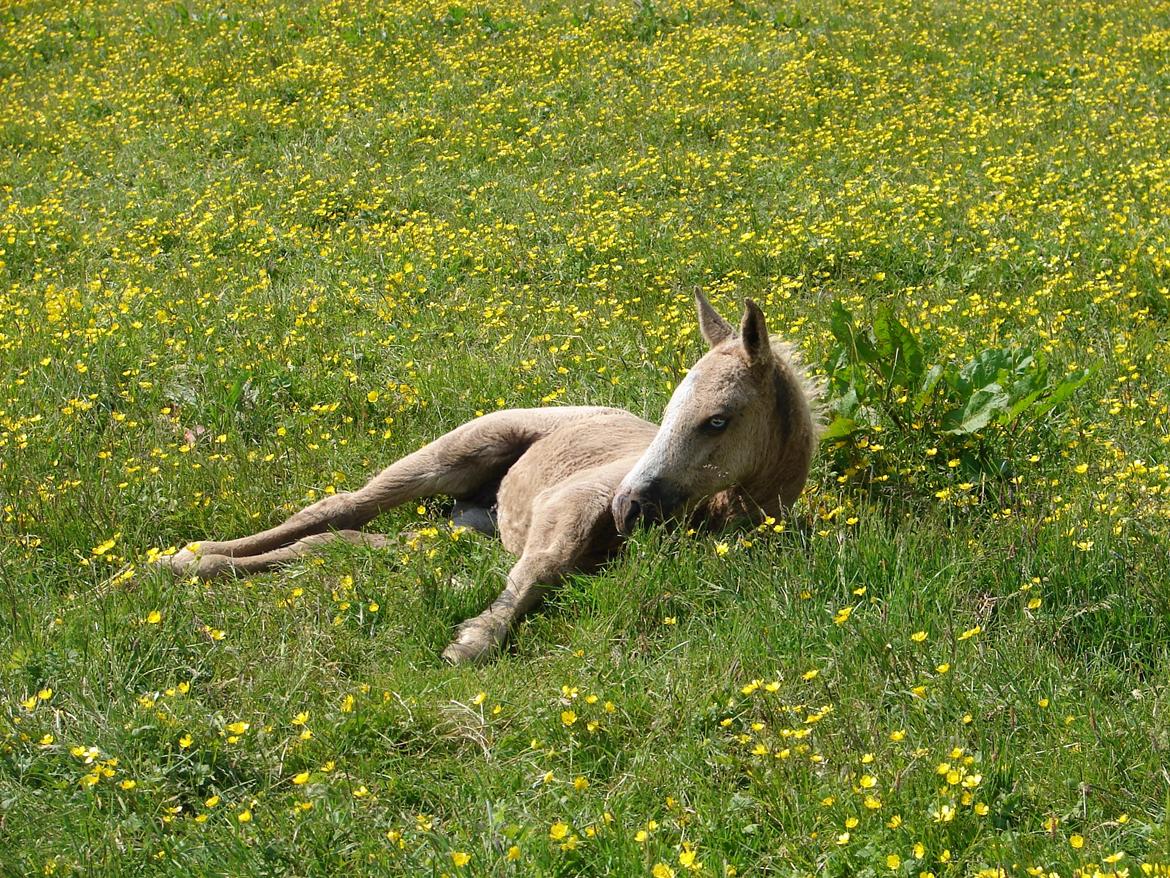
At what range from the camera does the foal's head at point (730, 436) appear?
5.30 metres

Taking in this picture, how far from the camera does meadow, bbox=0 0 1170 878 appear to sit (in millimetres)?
3857

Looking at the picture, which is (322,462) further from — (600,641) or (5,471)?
(600,641)

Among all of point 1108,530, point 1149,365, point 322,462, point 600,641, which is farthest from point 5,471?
point 1149,365

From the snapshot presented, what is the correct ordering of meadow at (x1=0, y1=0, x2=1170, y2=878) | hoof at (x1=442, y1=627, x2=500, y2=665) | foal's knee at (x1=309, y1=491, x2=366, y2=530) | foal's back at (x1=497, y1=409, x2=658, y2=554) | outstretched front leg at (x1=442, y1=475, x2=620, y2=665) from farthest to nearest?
foal's knee at (x1=309, y1=491, x2=366, y2=530) < foal's back at (x1=497, y1=409, x2=658, y2=554) < outstretched front leg at (x1=442, y1=475, x2=620, y2=665) < hoof at (x1=442, y1=627, x2=500, y2=665) < meadow at (x1=0, y1=0, x2=1170, y2=878)

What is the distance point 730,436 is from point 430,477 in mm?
1839

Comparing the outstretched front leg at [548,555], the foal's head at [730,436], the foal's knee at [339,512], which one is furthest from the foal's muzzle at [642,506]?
the foal's knee at [339,512]

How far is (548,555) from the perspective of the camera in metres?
5.56

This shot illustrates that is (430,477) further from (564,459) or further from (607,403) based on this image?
(607,403)

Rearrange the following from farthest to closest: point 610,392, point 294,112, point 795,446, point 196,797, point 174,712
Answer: point 294,112
point 610,392
point 795,446
point 174,712
point 196,797

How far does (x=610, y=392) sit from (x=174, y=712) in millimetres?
3721

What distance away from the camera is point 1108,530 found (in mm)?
4969

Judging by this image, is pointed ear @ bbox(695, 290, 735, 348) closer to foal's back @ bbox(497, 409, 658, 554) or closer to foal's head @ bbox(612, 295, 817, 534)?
foal's head @ bbox(612, 295, 817, 534)

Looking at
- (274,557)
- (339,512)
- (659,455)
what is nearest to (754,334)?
(659,455)

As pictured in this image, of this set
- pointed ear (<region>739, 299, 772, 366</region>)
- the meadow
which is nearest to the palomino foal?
pointed ear (<region>739, 299, 772, 366</region>)
